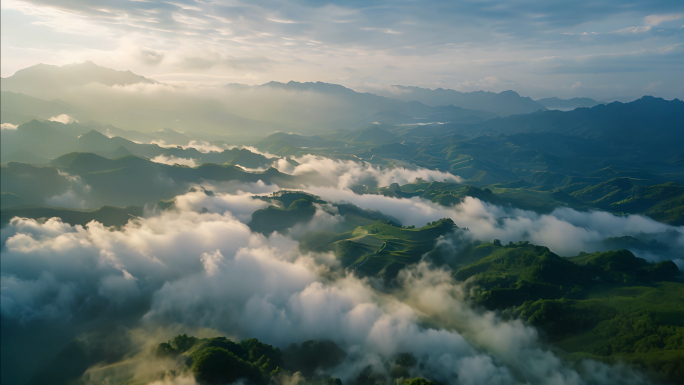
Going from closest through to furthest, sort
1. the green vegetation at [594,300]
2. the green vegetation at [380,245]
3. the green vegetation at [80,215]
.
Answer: the green vegetation at [594,300], the green vegetation at [80,215], the green vegetation at [380,245]

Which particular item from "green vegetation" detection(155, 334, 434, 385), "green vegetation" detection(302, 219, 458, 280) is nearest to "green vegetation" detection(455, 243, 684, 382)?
"green vegetation" detection(302, 219, 458, 280)

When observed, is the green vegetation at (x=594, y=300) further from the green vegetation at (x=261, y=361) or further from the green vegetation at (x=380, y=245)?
the green vegetation at (x=261, y=361)

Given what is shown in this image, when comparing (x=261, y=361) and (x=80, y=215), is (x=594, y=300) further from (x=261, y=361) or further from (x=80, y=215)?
(x=80, y=215)

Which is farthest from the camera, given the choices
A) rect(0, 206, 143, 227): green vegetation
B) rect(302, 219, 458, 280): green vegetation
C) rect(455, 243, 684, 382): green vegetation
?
rect(302, 219, 458, 280): green vegetation

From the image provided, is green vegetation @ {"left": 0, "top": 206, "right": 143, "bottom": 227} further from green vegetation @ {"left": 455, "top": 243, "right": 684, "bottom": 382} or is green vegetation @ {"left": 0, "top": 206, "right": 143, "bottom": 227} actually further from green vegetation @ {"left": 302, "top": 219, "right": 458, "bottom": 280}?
green vegetation @ {"left": 455, "top": 243, "right": 684, "bottom": 382}

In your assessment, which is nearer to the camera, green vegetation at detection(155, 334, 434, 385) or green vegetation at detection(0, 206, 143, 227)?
green vegetation at detection(155, 334, 434, 385)

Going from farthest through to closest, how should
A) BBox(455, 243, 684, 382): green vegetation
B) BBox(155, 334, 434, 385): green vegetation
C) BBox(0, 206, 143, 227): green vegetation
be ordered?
BBox(0, 206, 143, 227): green vegetation → BBox(455, 243, 684, 382): green vegetation → BBox(155, 334, 434, 385): green vegetation

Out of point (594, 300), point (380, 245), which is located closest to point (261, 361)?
point (594, 300)

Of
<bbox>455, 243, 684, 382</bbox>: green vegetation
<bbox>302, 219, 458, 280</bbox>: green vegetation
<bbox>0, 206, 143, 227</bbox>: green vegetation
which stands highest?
<bbox>0, 206, 143, 227</bbox>: green vegetation

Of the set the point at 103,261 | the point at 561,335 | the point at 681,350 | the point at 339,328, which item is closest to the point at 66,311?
the point at 103,261

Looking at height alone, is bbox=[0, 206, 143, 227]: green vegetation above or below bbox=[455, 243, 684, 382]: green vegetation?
above

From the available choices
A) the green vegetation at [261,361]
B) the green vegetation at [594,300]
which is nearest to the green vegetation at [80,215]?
the green vegetation at [261,361]

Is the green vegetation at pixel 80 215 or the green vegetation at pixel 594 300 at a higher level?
the green vegetation at pixel 80 215
